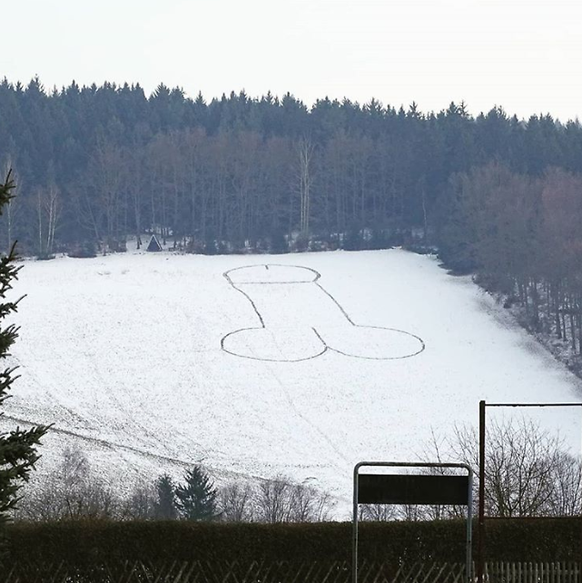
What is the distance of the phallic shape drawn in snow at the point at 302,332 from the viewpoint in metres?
48.0

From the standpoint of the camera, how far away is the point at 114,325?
50938mm

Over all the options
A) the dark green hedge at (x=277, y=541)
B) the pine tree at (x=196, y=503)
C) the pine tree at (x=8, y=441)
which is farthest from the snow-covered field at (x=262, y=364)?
the pine tree at (x=8, y=441)

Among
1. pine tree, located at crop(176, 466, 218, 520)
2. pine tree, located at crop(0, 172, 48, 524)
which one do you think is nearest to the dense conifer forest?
pine tree, located at crop(176, 466, 218, 520)

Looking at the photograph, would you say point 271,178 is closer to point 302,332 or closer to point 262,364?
point 302,332

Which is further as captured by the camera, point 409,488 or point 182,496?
point 182,496

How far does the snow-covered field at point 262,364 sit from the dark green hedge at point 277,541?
17097mm

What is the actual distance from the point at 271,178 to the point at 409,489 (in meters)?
72.1

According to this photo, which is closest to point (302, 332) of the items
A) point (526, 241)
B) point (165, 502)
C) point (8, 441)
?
point (526, 241)

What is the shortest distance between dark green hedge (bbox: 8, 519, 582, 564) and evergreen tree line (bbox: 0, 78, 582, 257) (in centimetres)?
5914

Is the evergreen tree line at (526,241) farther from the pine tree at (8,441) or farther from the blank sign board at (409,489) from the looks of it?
the pine tree at (8,441)

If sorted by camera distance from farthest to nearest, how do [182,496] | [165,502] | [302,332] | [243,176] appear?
1. [243,176]
2. [302,332]
3. [165,502]
4. [182,496]

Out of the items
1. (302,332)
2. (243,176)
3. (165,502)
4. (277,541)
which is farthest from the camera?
(243,176)

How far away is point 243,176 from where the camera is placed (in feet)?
262

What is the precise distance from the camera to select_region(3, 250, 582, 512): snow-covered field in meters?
35.1
